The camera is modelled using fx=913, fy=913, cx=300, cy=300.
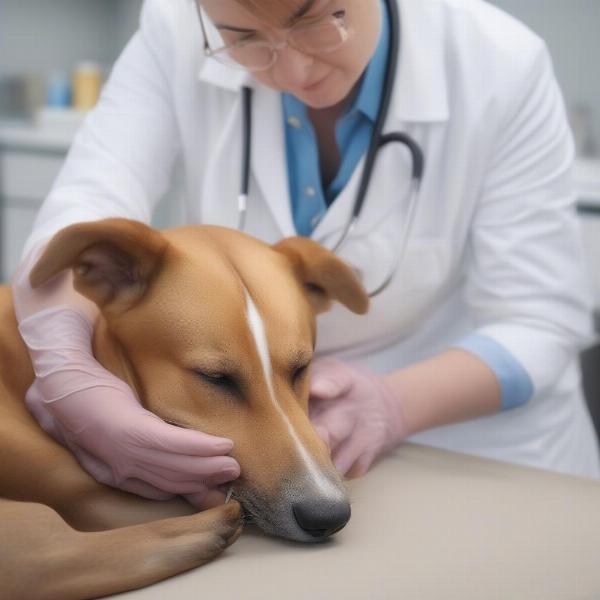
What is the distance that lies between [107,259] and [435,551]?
0.44m

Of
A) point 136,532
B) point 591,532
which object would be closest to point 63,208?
point 136,532

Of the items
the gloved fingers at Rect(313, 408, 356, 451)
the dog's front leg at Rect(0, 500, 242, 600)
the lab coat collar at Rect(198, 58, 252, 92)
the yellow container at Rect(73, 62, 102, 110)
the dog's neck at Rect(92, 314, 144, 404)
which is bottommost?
the yellow container at Rect(73, 62, 102, 110)

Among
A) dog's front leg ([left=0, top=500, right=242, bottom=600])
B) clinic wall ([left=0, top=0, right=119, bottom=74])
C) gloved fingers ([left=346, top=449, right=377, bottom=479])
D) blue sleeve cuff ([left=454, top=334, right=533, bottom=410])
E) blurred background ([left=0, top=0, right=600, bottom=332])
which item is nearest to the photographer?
dog's front leg ([left=0, top=500, right=242, bottom=600])

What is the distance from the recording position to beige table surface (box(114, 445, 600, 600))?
0.77 metres

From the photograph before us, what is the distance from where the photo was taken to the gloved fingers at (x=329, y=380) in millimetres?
1094

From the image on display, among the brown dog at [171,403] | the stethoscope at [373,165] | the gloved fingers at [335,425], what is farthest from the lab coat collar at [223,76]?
the gloved fingers at [335,425]

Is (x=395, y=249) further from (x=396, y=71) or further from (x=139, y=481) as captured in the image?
(x=139, y=481)

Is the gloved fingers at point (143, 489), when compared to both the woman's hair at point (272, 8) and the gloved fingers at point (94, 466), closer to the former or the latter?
the gloved fingers at point (94, 466)

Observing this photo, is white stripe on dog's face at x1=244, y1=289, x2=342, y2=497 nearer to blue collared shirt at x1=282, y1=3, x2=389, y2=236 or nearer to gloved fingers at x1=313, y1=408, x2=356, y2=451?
gloved fingers at x1=313, y1=408, x2=356, y2=451

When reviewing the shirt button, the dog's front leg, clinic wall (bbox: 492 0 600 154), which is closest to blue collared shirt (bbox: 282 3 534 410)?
the shirt button

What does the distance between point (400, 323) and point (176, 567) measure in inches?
29.2

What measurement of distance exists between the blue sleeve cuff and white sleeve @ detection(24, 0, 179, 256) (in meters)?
0.54

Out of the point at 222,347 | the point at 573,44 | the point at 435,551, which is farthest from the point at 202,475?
the point at 573,44

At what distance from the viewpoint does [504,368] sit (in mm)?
1304
